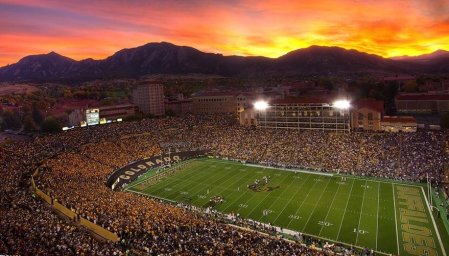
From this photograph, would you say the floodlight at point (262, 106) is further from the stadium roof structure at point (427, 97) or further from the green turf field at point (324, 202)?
the stadium roof structure at point (427, 97)

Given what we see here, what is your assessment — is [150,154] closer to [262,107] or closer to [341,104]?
[262,107]

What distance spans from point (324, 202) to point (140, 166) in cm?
2658

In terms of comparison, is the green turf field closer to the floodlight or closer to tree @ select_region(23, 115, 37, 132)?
the floodlight

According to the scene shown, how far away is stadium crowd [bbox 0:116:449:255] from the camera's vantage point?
20.5 meters

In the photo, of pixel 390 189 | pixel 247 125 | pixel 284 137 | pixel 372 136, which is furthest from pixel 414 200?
pixel 247 125

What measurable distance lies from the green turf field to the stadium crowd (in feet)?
11.4

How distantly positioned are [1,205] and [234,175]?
26.7 m

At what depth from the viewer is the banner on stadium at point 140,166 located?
1683 inches

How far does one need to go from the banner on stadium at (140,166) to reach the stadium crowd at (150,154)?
1.25m

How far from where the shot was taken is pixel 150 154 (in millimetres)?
53500

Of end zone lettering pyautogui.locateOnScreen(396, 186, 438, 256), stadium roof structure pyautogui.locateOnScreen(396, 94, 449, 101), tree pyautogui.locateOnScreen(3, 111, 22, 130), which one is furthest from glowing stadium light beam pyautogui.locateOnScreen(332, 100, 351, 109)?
tree pyautogui.locateOnScreen(3, 111, 22, 130)

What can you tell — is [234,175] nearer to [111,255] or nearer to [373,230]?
[373,230]

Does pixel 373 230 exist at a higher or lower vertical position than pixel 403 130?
lower

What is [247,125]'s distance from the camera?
6581 cm
